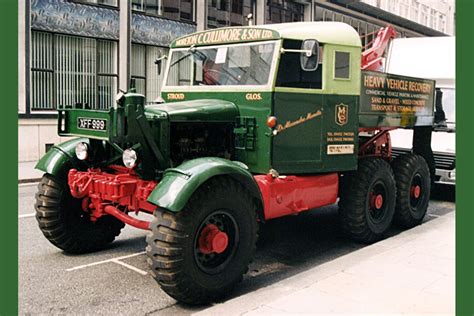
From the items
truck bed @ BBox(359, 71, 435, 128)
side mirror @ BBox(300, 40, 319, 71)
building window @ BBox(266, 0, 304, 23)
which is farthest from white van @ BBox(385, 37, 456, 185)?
building window @ BBox(266, 0, 304, 23)

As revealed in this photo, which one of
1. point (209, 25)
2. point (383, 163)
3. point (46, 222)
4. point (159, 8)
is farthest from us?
point (209, 25)

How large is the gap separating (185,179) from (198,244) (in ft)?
2.27

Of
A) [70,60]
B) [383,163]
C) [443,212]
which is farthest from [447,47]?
[70,60]

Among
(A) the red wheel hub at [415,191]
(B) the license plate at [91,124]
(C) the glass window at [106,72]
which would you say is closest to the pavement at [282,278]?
(A) the red wheel hub at [415,191]

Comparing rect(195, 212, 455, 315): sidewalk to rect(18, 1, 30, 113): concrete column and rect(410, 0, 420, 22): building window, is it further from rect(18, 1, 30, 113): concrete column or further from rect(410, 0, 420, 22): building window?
rect(410, 0, 420, 22): building window

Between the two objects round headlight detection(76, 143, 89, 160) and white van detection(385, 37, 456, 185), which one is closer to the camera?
round headlight detection(76, 143, 89, 160)

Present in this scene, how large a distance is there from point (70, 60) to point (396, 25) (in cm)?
2910

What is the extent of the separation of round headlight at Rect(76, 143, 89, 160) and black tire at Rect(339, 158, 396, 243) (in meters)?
3.56

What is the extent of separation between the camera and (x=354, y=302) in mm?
5086

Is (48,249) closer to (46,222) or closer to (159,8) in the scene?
(46,222)

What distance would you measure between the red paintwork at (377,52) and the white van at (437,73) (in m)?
1.16

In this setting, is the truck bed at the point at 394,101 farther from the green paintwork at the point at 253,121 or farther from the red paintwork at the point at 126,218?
the red paintwork at the point at 126,218

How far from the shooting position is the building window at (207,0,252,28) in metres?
24.6

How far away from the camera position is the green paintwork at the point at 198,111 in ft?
20.5
